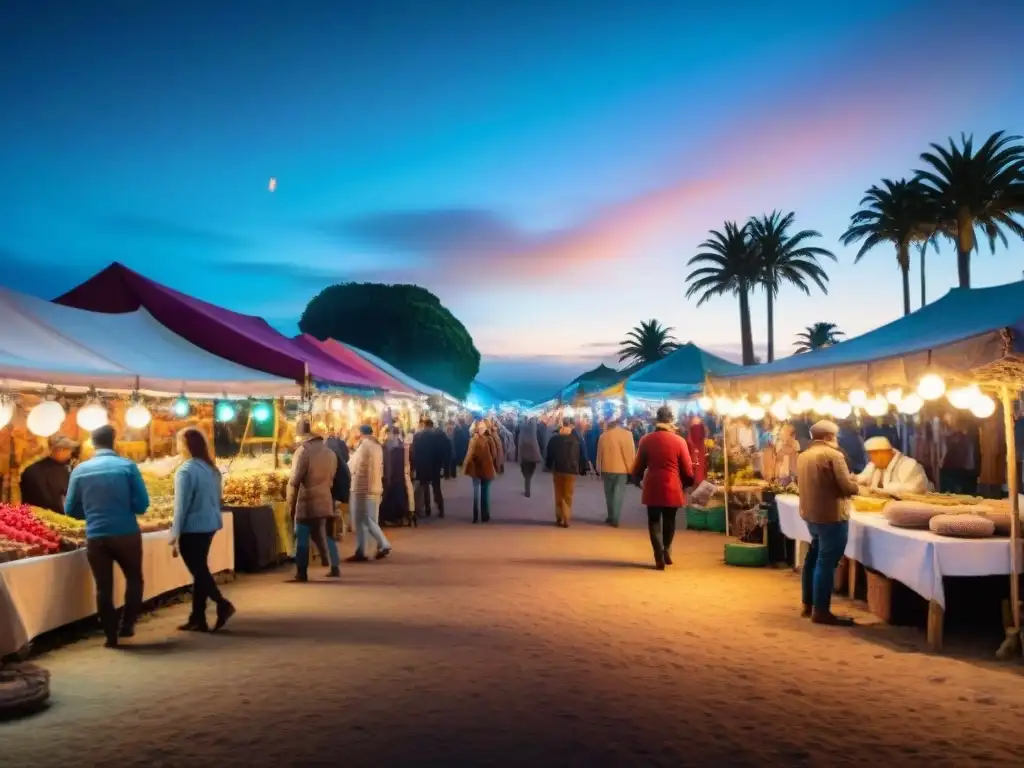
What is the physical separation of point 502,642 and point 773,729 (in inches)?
110

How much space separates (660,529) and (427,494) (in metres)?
8.01

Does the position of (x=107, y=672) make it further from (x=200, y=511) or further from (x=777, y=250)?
(x=777, y=250)

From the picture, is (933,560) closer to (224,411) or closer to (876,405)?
(876,405)

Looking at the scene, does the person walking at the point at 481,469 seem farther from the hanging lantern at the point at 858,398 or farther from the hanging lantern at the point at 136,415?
the hanging lantern at the point at 858,398

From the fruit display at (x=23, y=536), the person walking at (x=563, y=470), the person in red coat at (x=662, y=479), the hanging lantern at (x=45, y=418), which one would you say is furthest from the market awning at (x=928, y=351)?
the hanging lantern at (x=45, y=418)

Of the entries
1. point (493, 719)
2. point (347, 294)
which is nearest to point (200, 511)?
point (493, 719)

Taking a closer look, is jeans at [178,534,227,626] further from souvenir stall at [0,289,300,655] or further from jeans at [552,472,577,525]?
jeans at [552,472,577,525]

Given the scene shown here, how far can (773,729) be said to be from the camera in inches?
222

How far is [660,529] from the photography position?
11.8 meters

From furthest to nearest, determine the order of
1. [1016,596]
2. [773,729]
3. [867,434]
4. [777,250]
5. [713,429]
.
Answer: [777,250] → [713,429] → [867,434] → [1016,596] → [773,729]

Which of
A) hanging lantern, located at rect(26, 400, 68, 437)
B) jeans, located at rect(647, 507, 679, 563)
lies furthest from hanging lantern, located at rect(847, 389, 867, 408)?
hanging lantern, located at rect(26, 400, 68, 437)

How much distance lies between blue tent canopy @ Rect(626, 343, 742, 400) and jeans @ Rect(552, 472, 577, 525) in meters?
8.56

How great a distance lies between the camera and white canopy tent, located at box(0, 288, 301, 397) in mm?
9414

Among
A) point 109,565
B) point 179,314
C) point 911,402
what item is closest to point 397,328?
point 179,314
